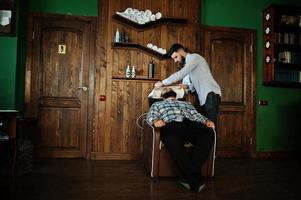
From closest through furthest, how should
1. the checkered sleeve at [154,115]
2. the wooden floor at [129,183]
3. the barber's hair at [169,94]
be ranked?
the wooden floor at [129,183], the checkered sleeve at [154,115], the barber's hair at [169,94]

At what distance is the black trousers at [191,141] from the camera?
2697 millimetres

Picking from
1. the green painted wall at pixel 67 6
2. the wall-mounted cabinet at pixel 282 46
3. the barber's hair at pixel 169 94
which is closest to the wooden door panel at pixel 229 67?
the wall-mounted cabinet at pixel 282 46

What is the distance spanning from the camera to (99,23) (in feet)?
13.6

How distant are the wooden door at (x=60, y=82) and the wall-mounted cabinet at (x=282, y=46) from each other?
8.97ft

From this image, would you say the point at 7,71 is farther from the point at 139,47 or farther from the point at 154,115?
the point at 154,115

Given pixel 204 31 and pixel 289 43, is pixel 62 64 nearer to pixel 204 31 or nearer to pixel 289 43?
pixel 204 31

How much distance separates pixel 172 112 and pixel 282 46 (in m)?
2.63

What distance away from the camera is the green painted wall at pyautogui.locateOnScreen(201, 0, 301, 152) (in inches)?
181

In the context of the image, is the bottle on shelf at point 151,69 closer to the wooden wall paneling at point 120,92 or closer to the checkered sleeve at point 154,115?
the wooden wall paneling at point 120,92

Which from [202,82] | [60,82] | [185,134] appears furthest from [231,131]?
Answer: [60,82]

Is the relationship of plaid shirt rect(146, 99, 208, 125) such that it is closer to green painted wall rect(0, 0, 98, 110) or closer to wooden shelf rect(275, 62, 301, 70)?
green painted wall rect(0, 0, 98, 110)

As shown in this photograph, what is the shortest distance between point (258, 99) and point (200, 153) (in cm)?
228

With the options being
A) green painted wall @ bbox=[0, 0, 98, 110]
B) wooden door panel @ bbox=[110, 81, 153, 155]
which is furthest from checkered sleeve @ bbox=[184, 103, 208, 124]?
green painted wall @ bbox=[0, 0, 98, 110]

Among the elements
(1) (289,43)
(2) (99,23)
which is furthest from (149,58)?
(1) (289,43)
